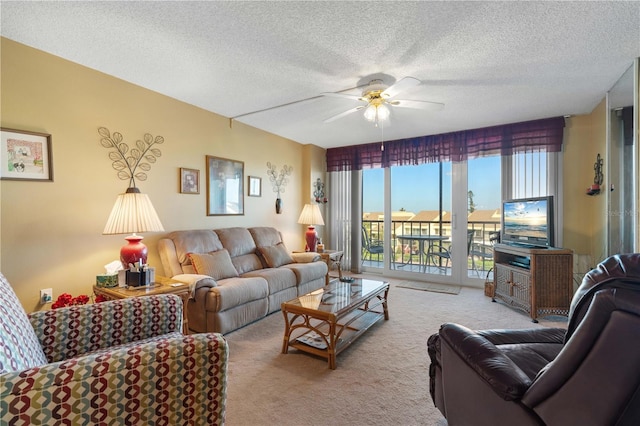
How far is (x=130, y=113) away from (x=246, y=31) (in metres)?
1.59

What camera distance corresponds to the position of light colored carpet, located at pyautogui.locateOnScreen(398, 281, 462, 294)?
4079 millimetres

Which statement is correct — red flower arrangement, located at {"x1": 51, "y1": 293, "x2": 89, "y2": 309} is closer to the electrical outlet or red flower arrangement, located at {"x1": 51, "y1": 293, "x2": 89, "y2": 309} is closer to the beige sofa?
the electrical outlet

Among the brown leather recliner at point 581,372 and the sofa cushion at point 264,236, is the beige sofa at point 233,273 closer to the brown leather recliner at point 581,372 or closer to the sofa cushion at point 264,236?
the sofa cushion at point 264,236

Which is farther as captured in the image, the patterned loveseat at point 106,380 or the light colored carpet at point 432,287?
the light colored carpet at point 432,287

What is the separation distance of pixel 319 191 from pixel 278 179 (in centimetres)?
104

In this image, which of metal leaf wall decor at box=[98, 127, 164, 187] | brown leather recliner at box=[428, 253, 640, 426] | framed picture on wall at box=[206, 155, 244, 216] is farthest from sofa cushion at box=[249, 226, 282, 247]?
brown leather recliner at box=[428, 253, 640, 426]

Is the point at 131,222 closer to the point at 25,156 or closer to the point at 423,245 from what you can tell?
the point at 25,156

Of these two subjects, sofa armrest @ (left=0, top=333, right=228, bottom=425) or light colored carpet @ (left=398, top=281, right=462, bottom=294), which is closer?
sofa armrest @ (left=0, top=333, right=228, bottom=425)

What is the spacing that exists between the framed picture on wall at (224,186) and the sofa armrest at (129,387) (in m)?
2.74

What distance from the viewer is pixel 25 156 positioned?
2.08 metres

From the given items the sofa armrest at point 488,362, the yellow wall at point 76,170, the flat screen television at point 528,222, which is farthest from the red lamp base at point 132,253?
the flat screen television at point 528,222

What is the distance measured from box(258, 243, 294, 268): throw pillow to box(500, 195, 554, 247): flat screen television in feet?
9.55

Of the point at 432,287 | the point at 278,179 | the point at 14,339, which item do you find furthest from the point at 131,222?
the point at 432,287

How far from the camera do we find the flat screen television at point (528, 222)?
9.99ft
